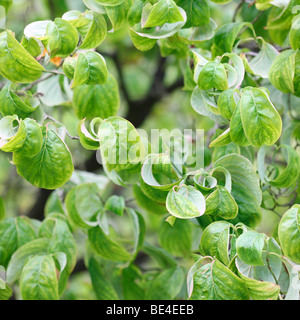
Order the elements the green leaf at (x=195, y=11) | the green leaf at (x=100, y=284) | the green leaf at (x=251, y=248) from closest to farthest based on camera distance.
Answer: the green leaf at (x=251, y=248) < the green leaf at (x=195, y=11) < the green leaf at (x=100, y=284)

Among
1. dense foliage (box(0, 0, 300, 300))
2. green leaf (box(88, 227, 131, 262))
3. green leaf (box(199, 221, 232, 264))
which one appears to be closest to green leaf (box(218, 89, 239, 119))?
dense foliage (box(0, 0, 300, 300))

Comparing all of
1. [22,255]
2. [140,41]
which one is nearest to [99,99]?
[140,41]

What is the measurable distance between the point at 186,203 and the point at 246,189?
10cm

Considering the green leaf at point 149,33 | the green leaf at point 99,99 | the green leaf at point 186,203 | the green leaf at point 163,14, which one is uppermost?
the green leaf at point 163,14

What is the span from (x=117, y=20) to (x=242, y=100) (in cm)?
16

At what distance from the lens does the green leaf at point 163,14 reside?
424 mm

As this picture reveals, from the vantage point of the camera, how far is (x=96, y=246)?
56cm

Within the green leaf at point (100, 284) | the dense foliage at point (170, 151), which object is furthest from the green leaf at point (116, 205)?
the green leaf at point (100, 284)

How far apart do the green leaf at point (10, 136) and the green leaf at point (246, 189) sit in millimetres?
196

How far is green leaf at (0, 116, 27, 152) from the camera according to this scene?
39 centimetres

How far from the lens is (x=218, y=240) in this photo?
1.35 ft

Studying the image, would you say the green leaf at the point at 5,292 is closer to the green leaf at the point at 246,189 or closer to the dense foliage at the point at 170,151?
the dense foliage at the point at 170,151

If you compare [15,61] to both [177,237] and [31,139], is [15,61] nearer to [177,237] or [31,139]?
[31,139]

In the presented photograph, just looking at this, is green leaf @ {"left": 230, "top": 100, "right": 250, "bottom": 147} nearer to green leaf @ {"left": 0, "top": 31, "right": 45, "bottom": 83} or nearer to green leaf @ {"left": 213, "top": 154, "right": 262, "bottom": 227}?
green leaf @ {"left": 213, "top": 154, "right": 262, "bottom": 227}
